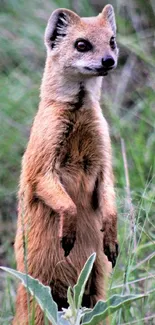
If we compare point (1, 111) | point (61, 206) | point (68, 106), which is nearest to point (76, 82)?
point (68, 106)

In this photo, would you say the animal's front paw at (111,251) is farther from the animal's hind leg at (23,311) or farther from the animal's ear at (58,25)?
the animal's ear at (58,25)

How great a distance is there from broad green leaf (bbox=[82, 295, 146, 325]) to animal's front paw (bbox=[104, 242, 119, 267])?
50cm

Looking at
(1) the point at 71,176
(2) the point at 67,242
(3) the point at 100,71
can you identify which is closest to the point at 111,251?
(2) the point at 67,242

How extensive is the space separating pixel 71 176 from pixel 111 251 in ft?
1.21

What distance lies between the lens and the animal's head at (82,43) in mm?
4164

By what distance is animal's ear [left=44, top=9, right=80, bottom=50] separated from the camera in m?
4.47

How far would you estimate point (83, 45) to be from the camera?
14.1ft

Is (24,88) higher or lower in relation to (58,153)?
higher

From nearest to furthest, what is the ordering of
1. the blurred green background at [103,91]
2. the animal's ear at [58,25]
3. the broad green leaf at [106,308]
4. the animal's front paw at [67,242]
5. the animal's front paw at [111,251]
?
the broad green leaf at [106,308] → the animal's front paw at [67,242] → the animal's front paw at [111,251] → the animal's ear at [58,25] → the blurred green background at [103,91]

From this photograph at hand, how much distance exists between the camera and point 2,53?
6801 mm

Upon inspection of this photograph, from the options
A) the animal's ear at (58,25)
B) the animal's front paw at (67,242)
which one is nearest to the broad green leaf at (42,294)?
the animal's front paw at (67,242)

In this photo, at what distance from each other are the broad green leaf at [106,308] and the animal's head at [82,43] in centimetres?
101

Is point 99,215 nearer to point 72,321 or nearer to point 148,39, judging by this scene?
point 72,321

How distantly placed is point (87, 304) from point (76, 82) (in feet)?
3.18
